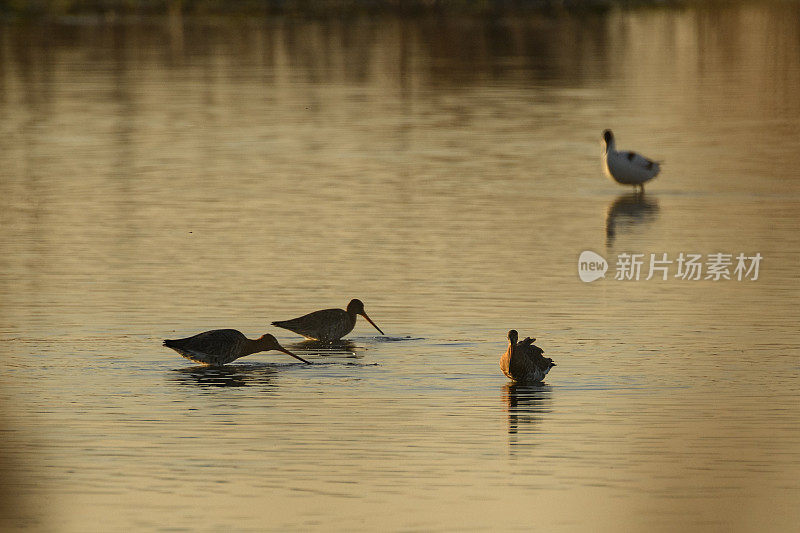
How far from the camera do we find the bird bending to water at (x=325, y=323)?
55.5 ft

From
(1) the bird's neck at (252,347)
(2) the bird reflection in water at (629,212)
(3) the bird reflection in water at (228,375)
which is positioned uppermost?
(2) the bird reflection in water at (629,212)

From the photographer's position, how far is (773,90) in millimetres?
50219

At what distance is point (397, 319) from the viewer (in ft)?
58.3

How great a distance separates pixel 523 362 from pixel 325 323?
8.53ft

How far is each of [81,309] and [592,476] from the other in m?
7.16

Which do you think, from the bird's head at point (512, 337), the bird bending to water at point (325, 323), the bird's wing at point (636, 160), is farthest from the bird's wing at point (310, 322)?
the bird's wing at point (636, 160)

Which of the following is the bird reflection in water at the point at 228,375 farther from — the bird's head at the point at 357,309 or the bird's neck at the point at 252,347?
the bird's head at the point at 357,309

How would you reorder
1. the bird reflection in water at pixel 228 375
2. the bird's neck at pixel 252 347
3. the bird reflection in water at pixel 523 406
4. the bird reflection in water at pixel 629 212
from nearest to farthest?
the bird reflection in water at pixel 523 406 → the bird reflection in water at pixel 228 375 → the bird's neck at pixel 252 347 → the bird reflection in water at pixel 629 212

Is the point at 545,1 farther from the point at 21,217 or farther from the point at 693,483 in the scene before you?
the point at 693,483

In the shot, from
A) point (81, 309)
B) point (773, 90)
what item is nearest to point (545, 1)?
point (773, 90)

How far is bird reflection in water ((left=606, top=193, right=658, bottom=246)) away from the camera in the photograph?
24.5 metres

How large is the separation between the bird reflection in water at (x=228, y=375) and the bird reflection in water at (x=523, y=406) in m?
1.91

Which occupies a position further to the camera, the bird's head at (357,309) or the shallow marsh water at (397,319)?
the bird's head at (357,309)

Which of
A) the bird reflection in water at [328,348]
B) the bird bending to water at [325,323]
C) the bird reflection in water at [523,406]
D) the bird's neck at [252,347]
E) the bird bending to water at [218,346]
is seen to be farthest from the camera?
the bird bending to water at [325,323]
